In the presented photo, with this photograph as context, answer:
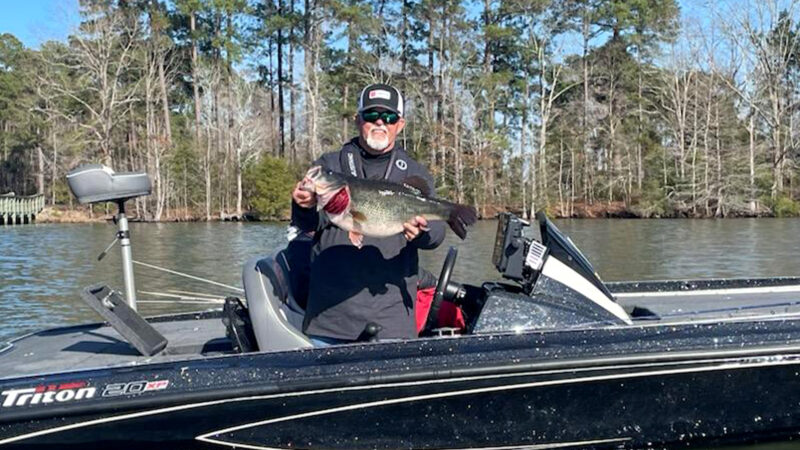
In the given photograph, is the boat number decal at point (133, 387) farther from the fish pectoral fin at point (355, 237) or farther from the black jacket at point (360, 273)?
the fish pectoral fin at point (355, 237)

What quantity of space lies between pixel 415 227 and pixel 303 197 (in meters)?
0.50

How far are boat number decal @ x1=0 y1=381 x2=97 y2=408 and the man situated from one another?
3.57 feet

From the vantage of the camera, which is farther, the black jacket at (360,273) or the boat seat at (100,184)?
the boat seat at (100,184)

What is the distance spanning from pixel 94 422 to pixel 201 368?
52cm

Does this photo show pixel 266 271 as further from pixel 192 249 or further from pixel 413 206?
pixel 192 249

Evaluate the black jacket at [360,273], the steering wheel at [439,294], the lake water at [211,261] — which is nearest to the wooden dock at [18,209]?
the lake water at [211,261]

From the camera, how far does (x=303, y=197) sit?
134 inches

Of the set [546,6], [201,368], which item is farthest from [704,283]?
[546,6]

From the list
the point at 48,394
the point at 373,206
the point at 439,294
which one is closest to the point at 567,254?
the point at 439,294

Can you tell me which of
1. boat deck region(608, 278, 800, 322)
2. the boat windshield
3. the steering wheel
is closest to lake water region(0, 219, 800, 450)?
boat deck region(608, 278, 800, 322)

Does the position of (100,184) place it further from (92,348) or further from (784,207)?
(784,207)

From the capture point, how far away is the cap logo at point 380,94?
3.68 m

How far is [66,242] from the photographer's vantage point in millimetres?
21656

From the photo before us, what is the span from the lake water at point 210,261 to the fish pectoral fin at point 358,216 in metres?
4.28
